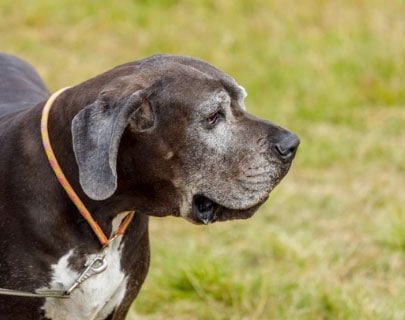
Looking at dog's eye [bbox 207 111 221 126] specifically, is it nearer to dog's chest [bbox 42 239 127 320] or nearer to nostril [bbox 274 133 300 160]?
nostril [bbox 274 133 300 160]

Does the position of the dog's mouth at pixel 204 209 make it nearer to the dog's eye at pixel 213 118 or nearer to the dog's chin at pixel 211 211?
the dog's chin at pixel 211 211

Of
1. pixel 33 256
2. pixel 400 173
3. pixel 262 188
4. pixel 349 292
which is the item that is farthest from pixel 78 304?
pixel 400 173

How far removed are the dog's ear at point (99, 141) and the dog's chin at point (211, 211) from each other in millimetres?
350

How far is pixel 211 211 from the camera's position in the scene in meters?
3.87

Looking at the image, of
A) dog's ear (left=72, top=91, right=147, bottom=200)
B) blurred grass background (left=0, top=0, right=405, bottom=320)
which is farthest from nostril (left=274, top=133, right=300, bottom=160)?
blurred grass background (left=0, top=0, right=405, bottom=320)

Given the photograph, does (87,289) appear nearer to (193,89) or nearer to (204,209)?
(204,209)

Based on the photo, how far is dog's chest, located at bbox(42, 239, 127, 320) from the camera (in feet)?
12.6

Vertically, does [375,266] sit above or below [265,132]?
below

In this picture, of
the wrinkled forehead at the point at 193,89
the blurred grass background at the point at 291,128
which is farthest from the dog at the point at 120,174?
the blurred grass background at the point at 291,128

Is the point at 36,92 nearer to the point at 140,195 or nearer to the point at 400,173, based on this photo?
the point at 140,195

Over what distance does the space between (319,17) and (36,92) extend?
15.9 feet

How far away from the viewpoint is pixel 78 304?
12.8ft

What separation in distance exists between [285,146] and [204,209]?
1.25 ft

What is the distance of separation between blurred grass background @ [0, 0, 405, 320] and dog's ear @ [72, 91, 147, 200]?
64.6 inches
